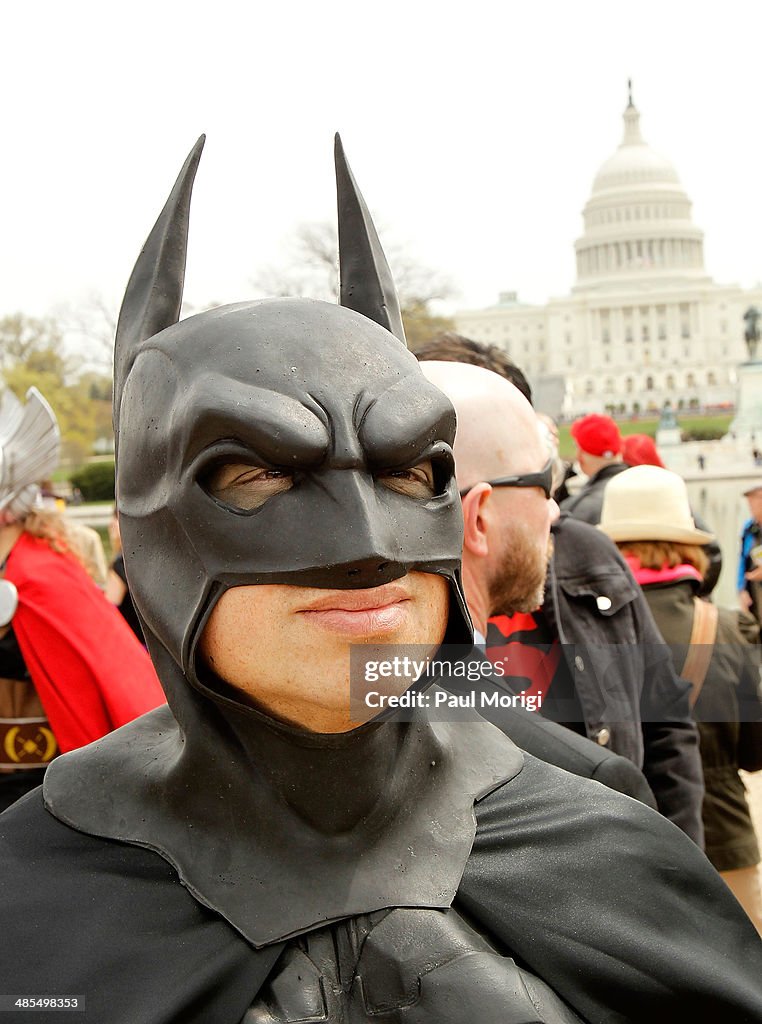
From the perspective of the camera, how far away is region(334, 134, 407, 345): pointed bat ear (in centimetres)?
207

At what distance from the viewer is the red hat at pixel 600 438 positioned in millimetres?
7723

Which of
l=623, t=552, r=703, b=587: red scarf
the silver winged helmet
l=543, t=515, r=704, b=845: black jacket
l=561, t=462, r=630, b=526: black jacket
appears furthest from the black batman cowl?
l=561, t=462, r=630, b=526: black jacket

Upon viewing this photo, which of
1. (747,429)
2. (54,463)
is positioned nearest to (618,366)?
(747,429)

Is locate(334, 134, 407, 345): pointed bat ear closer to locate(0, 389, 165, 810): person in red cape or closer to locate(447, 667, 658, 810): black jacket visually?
locate(447, 667, 658, 810): black jacket

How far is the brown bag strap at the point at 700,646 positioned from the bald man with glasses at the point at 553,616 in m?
0.57

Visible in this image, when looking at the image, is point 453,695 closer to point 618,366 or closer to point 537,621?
point 537,621

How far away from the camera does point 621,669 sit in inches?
143

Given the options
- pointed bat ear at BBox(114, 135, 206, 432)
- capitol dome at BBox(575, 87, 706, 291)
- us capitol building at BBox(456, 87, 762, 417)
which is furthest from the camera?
capitol dome at BBox(575, 87, 706, 291)

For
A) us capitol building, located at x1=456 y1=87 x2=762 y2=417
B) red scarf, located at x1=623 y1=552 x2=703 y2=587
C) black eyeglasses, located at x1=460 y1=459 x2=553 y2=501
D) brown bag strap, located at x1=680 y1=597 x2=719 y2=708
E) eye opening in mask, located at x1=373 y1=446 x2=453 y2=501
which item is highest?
us capitol building, located at x1=456 y1=87 x2=762 y2=417

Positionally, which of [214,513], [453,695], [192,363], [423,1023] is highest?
A: [192,363]

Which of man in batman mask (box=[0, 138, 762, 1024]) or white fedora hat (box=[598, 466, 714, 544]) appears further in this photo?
white fedora hat (box=[598, 466, 714, 544])

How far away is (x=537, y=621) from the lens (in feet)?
11.8

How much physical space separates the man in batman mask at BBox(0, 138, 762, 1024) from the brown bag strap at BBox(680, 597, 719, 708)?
8.36 ft

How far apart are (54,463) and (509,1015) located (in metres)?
2.99
